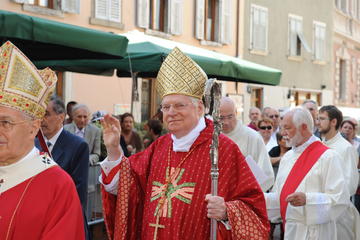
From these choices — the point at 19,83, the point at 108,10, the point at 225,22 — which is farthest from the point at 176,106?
the point at 225,22

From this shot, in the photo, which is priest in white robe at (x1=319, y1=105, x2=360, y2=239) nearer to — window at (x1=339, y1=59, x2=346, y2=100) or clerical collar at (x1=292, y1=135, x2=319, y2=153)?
clerical collar at (x1=292, y1=135, x2=319, y2=153)

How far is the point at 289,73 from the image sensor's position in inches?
977

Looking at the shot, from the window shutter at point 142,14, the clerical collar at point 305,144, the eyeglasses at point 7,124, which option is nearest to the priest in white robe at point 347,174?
the clerical collar at point 305,144

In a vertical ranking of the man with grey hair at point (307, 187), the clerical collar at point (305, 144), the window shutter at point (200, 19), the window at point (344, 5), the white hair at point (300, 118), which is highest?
the window at point (344, 5)

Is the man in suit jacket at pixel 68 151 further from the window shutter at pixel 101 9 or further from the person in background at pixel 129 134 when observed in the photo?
the window shutter at pixel 101 9

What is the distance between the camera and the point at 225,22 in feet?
69.7

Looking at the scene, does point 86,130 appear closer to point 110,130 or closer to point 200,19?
point 110,130

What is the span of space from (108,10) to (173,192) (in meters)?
12.8

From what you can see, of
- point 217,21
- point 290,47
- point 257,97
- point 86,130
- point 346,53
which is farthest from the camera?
point 346,53

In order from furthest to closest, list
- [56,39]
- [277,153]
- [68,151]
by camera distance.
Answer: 1. [277,153]
2. [56,39]
3. [68,151]

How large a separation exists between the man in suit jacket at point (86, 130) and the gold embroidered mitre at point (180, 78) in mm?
3682

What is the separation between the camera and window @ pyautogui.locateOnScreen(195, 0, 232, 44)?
20734 mm

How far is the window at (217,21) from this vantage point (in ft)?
68.0

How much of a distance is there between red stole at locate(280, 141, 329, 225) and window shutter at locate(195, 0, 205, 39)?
14.5 meters
